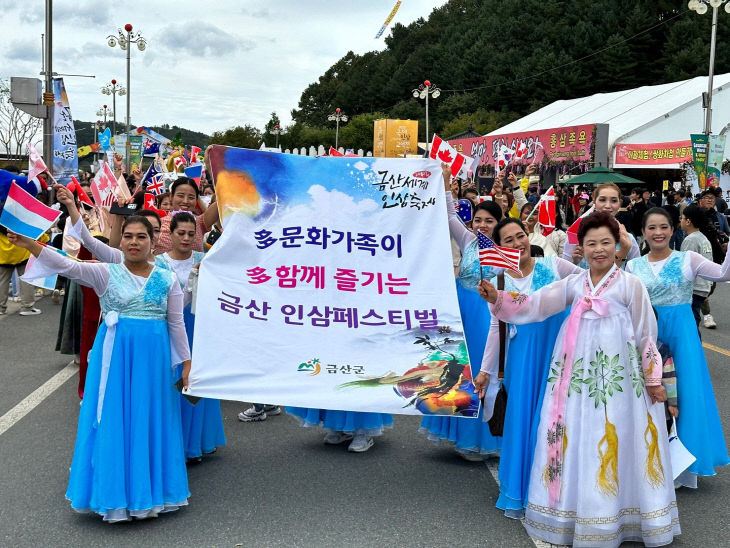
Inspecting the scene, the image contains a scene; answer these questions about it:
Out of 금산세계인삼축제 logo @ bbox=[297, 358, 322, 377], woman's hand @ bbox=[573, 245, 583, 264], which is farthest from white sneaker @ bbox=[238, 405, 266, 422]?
woman's hand @ bbox=[573, 245, 583, 264]

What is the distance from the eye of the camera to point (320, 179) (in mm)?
4922

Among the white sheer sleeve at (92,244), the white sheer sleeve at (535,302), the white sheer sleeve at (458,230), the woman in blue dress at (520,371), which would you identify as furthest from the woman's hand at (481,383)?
the white sheer sleeve at (92,244)

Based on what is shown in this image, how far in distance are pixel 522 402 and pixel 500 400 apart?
0.42ft

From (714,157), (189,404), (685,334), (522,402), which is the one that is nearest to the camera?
(522,402)

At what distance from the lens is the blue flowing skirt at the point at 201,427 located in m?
5.09

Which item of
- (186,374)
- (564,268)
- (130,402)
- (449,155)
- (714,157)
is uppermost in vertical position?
(714,157)

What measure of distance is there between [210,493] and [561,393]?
210 centimetres

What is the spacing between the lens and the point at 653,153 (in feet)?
84.7

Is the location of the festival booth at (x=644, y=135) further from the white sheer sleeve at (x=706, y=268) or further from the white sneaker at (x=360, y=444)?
the white sneaker at (x=360, y=444)

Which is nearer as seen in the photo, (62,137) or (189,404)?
(189,404)

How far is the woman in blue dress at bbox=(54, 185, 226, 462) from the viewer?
15.7 ft

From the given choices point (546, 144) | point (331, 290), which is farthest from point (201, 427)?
point (546, 144)

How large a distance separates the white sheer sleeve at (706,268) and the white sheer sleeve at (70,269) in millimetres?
3556

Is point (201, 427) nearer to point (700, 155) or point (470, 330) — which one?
point (470, 330)
